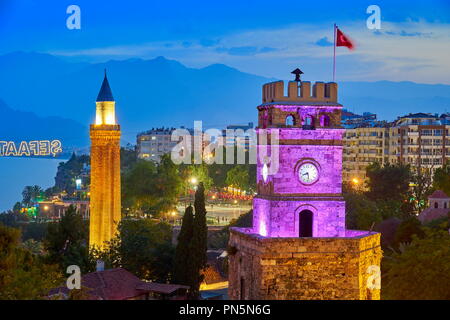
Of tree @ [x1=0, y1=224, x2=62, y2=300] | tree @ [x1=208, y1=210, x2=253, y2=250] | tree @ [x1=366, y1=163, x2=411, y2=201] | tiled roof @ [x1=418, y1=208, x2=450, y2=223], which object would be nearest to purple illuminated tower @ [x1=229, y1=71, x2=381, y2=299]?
tree @ [x1=0, y1=224, x2=62, y2=300]

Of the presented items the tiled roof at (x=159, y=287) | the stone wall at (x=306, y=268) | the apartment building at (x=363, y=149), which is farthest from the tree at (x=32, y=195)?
the stone wall at (x=306, y=268)

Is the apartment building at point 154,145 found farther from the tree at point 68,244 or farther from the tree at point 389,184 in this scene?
the tree at point 68,244

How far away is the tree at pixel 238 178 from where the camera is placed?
89.0m

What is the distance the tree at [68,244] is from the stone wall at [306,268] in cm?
1735

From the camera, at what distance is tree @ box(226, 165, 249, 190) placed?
3504 inches

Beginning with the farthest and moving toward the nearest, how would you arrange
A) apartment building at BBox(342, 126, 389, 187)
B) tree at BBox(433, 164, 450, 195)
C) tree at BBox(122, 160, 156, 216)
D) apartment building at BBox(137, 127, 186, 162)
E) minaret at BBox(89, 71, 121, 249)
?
apartment building at BBox(137, 127, 186, 162) → apartment building at BBox(342, 126, 389, 187) → tree at BBox(122, 160, 156, 216) → minaret at BBox(89, 71, 121, 249) → tree at BBox(433, 164, 450, 195)

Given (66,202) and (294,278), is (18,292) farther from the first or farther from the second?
(66,202)

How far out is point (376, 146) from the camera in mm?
101500

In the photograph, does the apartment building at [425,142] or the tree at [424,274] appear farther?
the apartment building at [425,142]

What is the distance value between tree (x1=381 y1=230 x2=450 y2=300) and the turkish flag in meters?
7.74

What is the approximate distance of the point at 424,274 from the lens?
2661 cm

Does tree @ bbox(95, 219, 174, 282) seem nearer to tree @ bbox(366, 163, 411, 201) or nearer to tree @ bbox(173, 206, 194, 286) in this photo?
tree @ bbox(173, 206, 194, 286)
